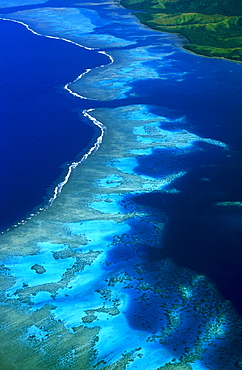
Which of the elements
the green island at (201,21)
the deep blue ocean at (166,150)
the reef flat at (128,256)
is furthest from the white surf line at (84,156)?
the green island at (201,21)

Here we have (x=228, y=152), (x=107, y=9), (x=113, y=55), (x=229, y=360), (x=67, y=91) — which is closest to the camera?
(x=229, y=360)

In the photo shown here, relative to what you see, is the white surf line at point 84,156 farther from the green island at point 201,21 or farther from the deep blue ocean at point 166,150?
the green island at point 201,21

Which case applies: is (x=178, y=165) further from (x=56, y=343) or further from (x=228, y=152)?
(x=56, y=343)

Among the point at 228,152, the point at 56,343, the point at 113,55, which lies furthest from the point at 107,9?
the point at 56,343

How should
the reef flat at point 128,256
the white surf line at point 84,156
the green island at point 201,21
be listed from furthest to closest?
1. the green island at point 201,21
2. the white surf line at point 84,156
3. the reef flat at point 128,256

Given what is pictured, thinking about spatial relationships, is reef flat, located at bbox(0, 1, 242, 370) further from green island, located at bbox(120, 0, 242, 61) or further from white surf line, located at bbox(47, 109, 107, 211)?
green island, located at bbox(120, 0, 242, 61)
